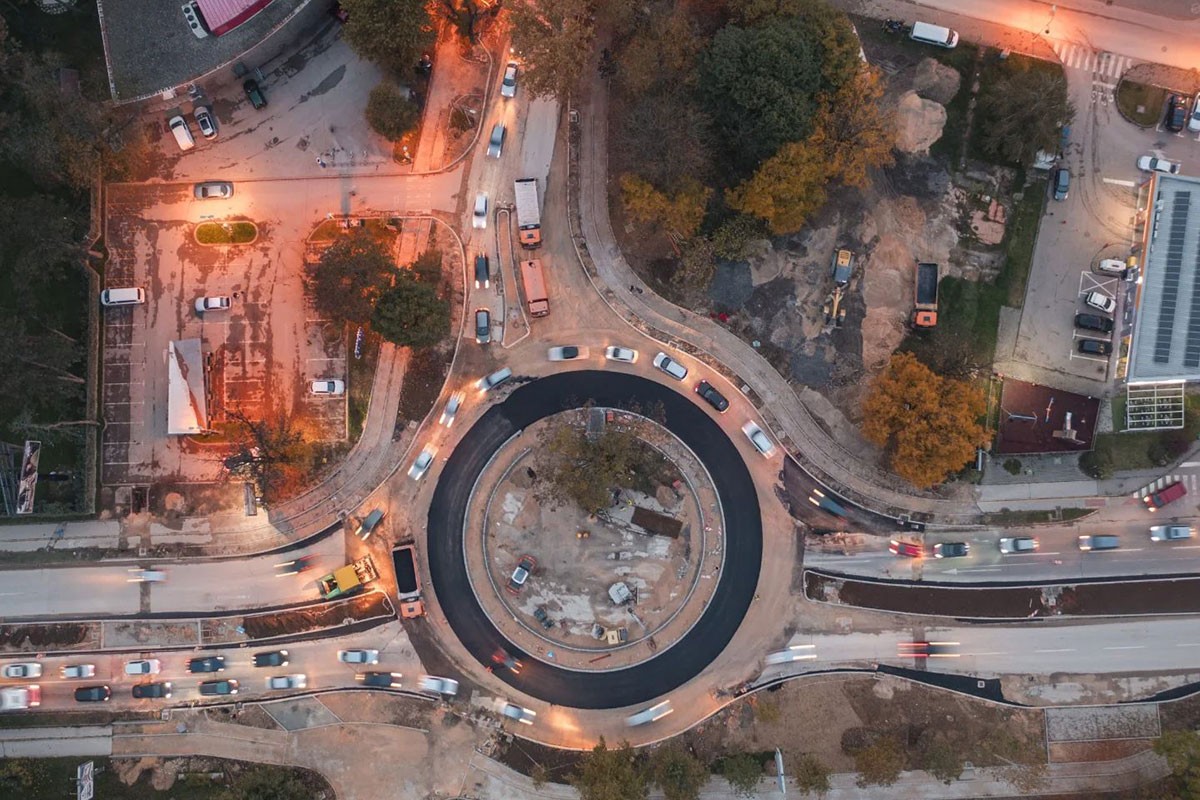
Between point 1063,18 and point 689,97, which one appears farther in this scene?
point 1063,18

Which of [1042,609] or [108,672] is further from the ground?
[1042,609]

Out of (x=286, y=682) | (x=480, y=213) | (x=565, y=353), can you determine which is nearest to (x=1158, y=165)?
(x=565, y=353)

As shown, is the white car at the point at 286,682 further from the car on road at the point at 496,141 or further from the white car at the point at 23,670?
the car on road at the point at 496,141

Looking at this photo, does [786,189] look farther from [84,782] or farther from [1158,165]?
[84,782]

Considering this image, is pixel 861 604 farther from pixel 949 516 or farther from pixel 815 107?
pixel 815 107

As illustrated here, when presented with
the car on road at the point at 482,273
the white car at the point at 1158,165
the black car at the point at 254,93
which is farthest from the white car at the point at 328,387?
the white car at the point at 1158,165

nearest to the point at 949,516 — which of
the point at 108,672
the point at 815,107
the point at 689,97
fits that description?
the point at 815,107
